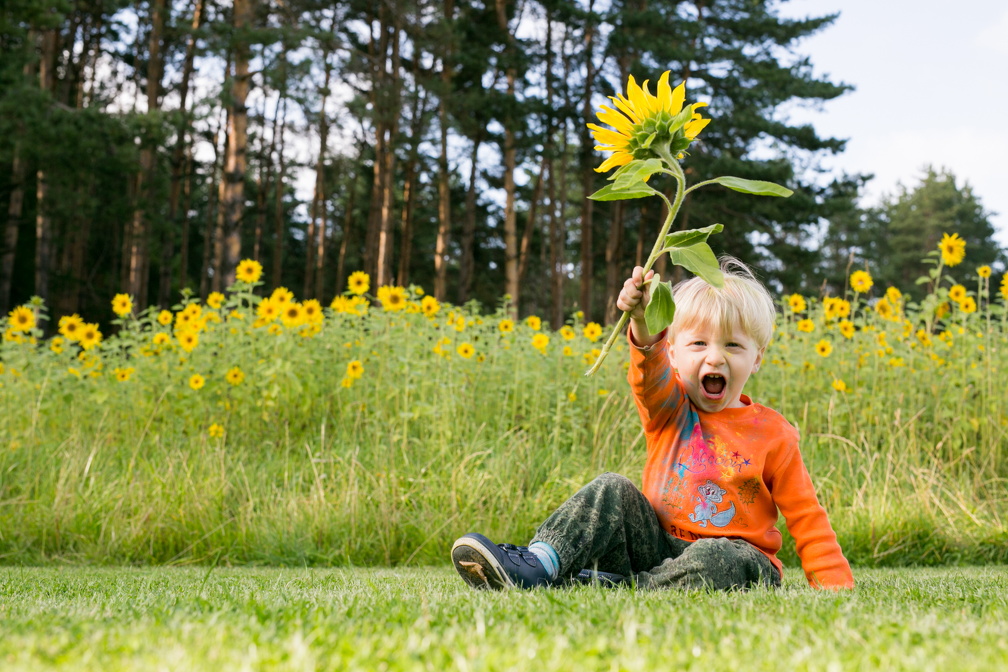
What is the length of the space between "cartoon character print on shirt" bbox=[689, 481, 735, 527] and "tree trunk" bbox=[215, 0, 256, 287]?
39.5 ft

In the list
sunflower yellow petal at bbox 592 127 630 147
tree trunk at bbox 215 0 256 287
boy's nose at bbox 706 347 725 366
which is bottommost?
boy's nose at bbox 706 347 725 366

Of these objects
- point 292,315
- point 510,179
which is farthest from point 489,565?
point 510,179

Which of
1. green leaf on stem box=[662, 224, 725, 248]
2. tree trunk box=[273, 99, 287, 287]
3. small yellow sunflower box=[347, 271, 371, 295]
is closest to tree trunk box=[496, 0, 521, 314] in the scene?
tree trunk box=[273, 99, 287, 287]

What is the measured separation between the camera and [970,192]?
51.9 m

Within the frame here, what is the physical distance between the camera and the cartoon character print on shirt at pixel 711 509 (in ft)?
8.73

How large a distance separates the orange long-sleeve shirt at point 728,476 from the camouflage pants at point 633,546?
0.29ft

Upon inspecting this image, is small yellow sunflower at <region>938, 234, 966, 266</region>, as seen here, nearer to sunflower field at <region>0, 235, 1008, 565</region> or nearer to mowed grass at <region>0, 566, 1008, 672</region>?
sunflower field at <region>0, 235, 1008, 565</region>

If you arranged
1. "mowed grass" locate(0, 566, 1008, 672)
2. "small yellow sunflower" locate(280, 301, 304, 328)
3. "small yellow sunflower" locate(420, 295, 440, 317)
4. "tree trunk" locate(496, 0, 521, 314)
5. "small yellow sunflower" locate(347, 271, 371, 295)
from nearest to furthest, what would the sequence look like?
"mowed grass" locate(0, 566, 1008, 672) < "small yellow sunflower" locate(280, 301, 304, 328) < "small yellow sunflower" locate(420, 295, 440, 317) < "small yellow sunflower" locate(347, 271, 371, 295) < "tree trunk" locate(496, 0, 521, 314)

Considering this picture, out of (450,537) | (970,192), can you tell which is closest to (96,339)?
(450,537)

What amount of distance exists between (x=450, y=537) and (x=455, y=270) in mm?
28082

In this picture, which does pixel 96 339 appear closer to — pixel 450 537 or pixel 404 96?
pixel 450 537

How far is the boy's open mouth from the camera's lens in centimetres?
274

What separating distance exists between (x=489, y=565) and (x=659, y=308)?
85cm

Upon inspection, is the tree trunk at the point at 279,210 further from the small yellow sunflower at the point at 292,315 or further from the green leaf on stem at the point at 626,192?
the green leaf on stem at the point at 626,192
